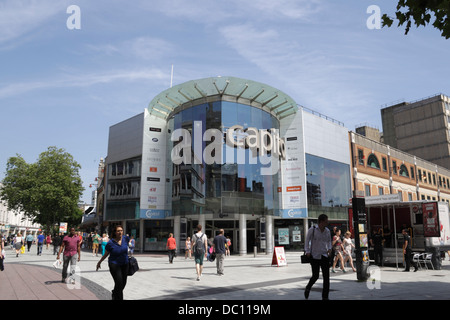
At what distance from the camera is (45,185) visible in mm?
45375

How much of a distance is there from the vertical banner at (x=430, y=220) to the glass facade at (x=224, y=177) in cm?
1558

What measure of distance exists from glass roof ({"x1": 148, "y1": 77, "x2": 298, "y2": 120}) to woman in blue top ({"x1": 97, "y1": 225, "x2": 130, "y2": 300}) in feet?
81.3

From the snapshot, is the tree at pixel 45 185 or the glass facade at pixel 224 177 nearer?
the glass facade at pixel 224 177

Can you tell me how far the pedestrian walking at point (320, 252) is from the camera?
777 cm

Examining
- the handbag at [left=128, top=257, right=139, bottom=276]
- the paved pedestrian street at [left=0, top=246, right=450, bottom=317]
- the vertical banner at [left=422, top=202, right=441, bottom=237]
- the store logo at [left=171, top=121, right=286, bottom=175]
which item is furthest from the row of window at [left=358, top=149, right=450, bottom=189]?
the handbag at [left=128, top=257, right=139, bottom=276]

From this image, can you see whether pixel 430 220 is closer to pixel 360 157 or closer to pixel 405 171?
pixel 360 157

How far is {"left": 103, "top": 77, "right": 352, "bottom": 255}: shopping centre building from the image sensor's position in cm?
3073

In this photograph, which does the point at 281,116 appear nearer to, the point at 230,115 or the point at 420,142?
the point at 230,115

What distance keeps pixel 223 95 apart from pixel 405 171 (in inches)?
1303

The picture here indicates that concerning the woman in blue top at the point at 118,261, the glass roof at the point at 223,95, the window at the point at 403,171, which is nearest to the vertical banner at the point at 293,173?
the glass roof at the point at 223,95

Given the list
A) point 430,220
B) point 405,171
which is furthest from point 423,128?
point 430,220

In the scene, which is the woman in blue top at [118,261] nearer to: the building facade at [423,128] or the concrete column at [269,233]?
the concrete column at [269,233]
